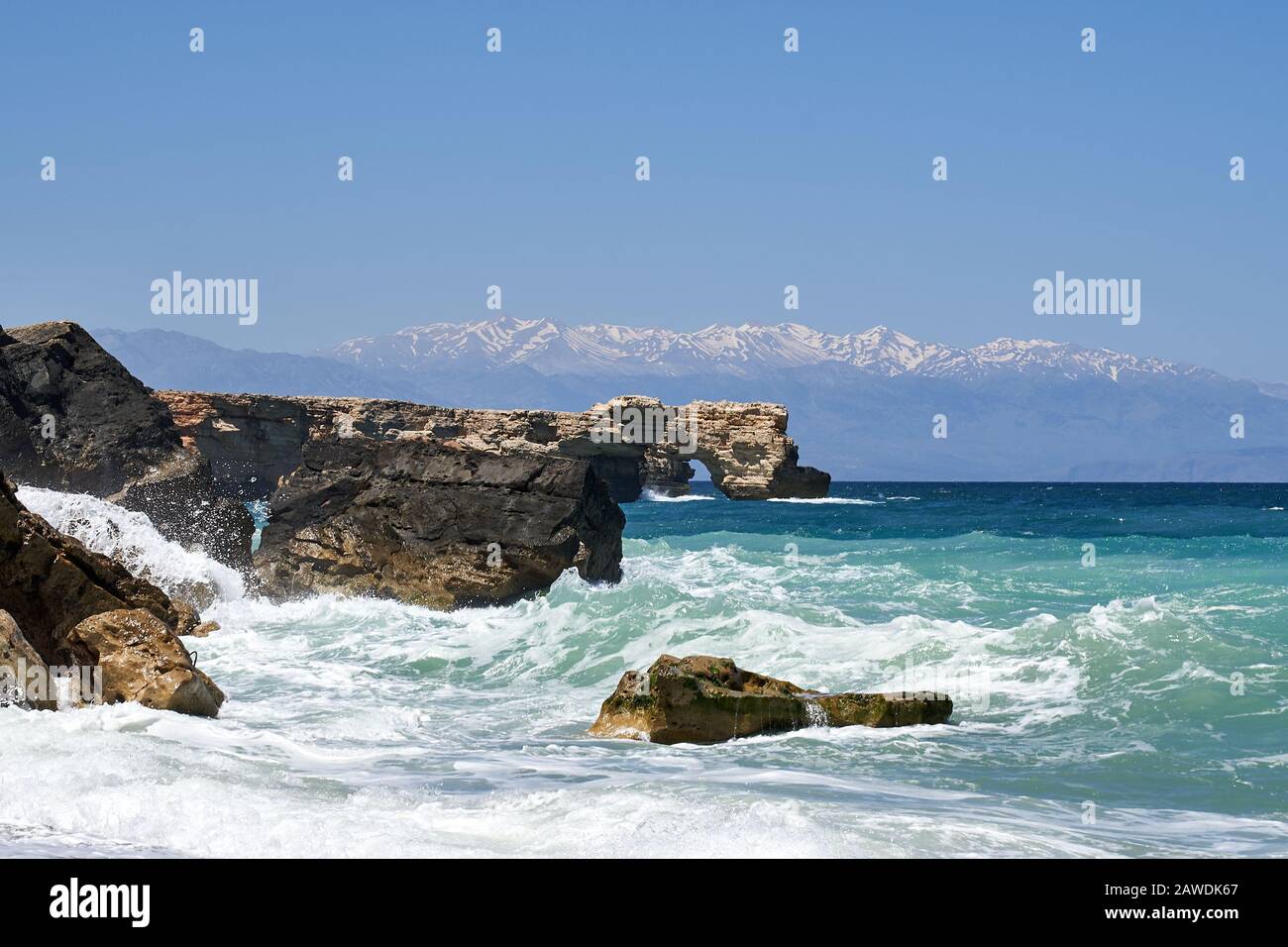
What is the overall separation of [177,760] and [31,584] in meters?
4.33

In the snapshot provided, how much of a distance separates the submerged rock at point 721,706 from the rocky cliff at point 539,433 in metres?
63.2

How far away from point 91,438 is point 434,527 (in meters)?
8.09

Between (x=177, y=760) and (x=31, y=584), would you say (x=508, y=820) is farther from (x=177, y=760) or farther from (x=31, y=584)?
(x=31, y=584)

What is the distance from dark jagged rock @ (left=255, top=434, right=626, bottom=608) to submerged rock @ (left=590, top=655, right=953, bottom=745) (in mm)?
8550

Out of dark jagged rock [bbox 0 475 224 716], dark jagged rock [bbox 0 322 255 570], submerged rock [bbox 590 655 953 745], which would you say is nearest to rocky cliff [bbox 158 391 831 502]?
dark jagged rock [bbox 0 322 255 570]

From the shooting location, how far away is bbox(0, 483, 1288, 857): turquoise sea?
7.55 m

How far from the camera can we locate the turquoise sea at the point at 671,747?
7.55 m

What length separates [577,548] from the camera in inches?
833

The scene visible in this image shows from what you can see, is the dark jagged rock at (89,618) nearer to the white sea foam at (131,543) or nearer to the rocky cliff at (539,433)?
the white sea foam at (131,543)

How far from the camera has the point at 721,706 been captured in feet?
36.8

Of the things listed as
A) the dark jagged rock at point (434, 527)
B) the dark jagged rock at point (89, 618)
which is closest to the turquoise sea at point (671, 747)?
the dark jagged rock at point (89, 618)

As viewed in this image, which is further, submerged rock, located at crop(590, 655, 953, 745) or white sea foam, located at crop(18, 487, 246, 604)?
white sea foam, located at crop(18, 487, 246, 604)

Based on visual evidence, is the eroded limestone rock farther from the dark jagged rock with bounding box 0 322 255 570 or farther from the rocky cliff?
the rocky cliff
